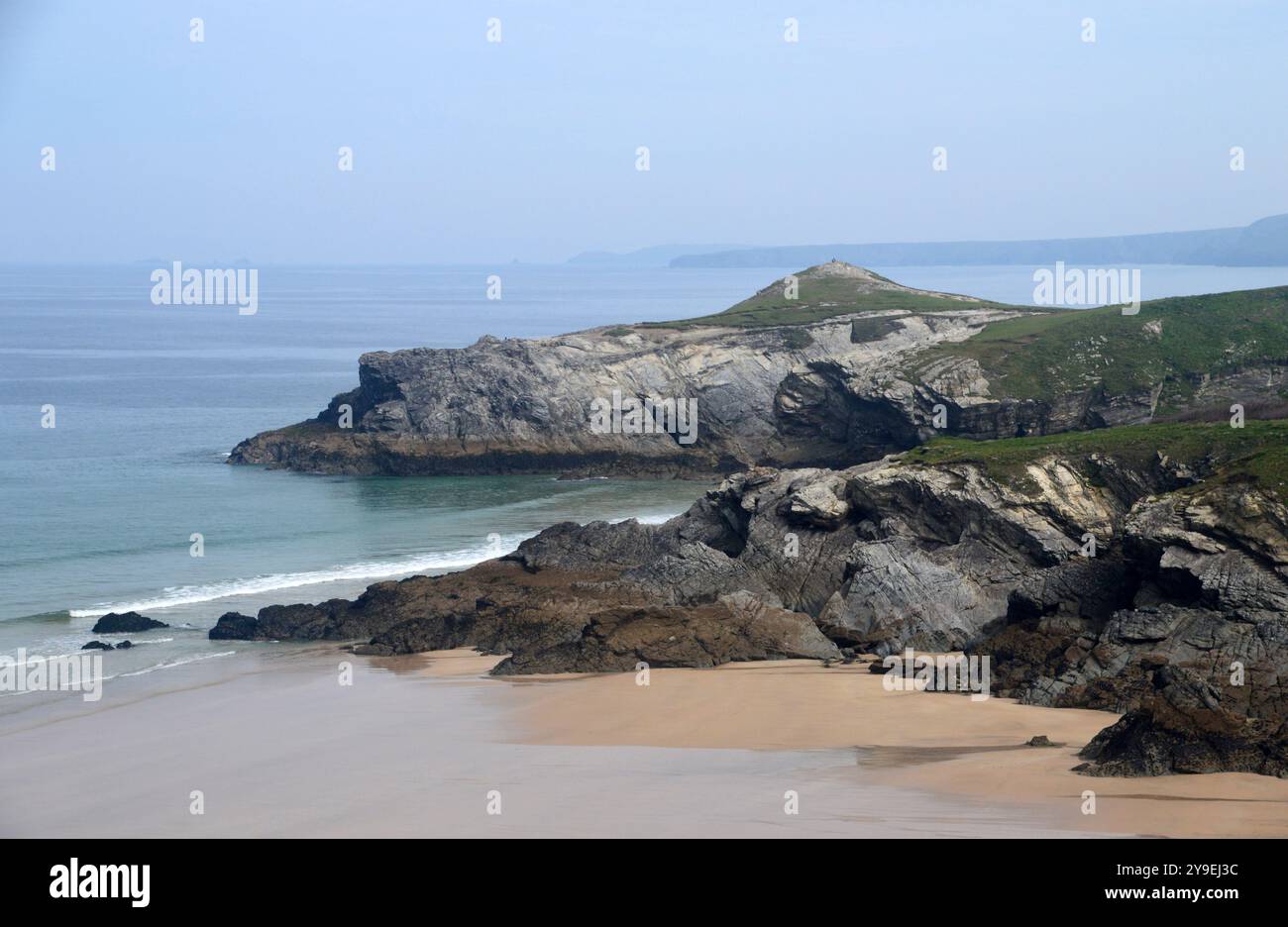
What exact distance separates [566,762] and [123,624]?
16103mm

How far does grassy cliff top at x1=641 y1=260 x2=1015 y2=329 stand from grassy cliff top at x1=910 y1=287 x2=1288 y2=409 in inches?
618

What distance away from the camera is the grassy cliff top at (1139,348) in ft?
177

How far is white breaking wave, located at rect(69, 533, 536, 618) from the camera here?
3525cm

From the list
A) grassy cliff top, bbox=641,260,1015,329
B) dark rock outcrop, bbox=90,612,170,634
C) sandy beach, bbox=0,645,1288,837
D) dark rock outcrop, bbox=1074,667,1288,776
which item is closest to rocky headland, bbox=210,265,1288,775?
dark rock outcrop, bbox=1074,667,1288,776

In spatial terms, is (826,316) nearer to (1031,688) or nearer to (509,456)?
(509,456)

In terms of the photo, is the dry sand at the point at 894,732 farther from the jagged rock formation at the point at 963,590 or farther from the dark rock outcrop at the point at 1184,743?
the jagged rock formation at the point at 963,590

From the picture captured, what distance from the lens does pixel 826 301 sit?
80.6 meters

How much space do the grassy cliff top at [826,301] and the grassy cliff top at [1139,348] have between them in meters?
15.7

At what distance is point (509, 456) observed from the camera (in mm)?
61625

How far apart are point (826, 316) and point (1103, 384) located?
72.8ft

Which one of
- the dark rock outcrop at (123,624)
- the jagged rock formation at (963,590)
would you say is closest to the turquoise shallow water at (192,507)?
the dark rock outcrop at (123,624)

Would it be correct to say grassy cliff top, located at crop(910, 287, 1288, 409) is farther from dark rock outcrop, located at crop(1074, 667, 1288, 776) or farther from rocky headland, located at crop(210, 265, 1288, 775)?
dark rock outcrop, located at crop(1074, 667, 1288, 776)

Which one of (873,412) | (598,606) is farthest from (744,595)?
(873,412)

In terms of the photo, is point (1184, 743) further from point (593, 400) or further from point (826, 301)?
point (826, 301)
